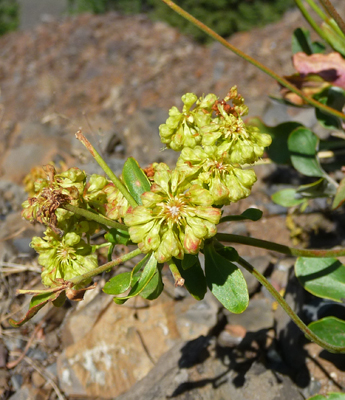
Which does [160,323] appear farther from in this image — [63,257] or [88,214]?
[88,214]

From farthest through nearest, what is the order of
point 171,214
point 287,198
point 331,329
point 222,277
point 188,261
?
point 287,198, point 331,329, point 222,277, point 188,261, point 171,214

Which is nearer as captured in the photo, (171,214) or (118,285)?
(171,214)

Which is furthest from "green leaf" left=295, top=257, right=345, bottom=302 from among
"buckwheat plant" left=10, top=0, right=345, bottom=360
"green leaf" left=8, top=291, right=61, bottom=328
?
"green leaf" left=8, top=291, right=61, bottom=328

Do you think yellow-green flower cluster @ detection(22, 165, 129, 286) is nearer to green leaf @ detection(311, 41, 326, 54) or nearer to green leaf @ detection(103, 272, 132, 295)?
green leaf @ detection(103, 272, 132, 295)

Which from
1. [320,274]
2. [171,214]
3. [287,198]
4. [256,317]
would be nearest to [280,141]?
[287,198]

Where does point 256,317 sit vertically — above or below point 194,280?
below

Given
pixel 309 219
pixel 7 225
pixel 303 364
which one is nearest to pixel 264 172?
pixel 309 219
